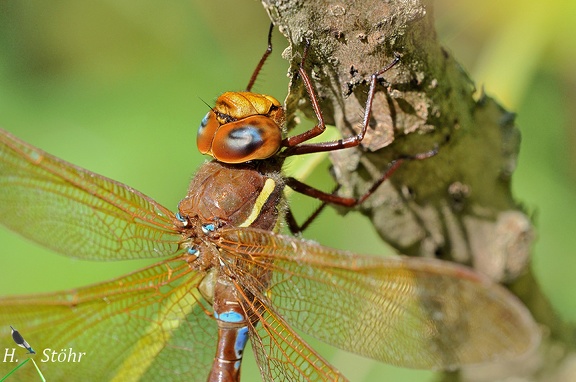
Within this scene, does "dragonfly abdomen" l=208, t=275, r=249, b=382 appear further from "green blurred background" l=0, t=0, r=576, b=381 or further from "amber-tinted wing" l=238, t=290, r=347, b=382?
"green blurred background" l=0, t=0, r=576, b=381

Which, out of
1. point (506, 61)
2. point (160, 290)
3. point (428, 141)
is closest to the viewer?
point (428, 141)

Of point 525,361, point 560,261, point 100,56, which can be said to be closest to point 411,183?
point 525,361

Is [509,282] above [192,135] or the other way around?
the other way around

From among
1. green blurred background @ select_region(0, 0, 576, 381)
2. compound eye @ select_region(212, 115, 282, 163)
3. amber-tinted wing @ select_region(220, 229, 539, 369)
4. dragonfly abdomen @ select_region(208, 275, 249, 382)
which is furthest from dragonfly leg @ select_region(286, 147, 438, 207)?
green blurred background @ select_region(0, 0, 576, 381)

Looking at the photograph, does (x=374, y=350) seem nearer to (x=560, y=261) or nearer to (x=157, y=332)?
(x=157, y=332)

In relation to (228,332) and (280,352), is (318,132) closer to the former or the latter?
(280,352)

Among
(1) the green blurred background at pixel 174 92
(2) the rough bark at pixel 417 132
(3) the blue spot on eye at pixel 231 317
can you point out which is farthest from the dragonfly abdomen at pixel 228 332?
(1) the green blurred background at pixel 174 92

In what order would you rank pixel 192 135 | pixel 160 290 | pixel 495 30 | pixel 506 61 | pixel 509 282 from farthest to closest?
pixel 192 135 < pixel 495 30 < pixel 506 61 < pixel 509 282 < pixel 160 290

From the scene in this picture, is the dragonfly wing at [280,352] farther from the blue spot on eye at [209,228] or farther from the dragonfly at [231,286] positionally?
the blue spot on eye at [209,228]

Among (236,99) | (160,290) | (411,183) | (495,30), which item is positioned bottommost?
(160,290)
